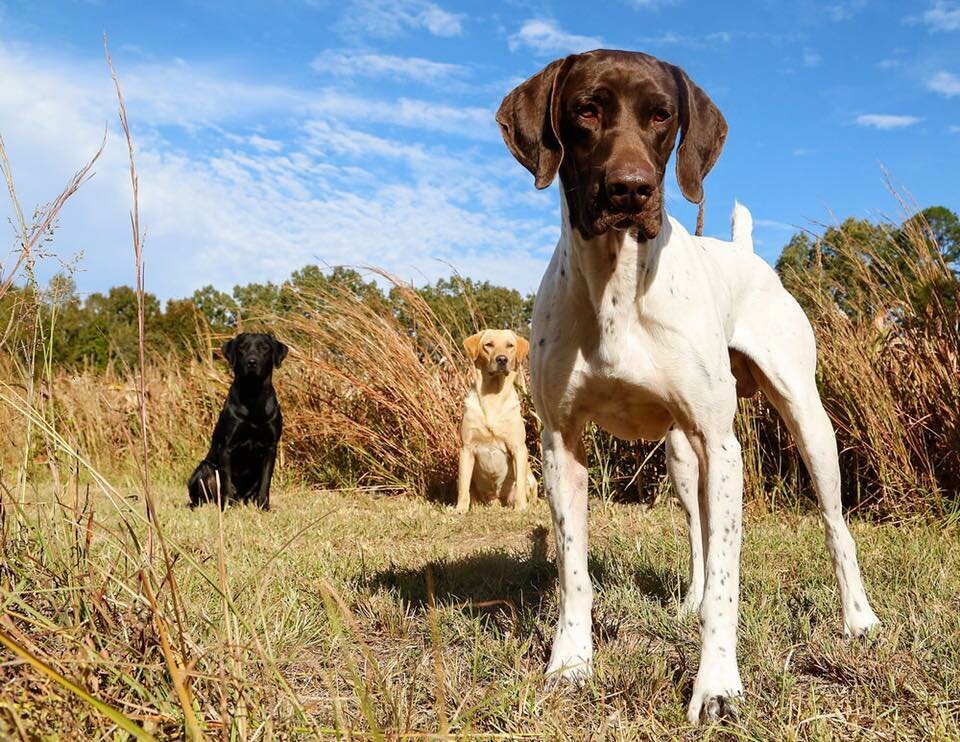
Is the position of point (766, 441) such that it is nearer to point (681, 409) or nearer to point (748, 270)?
point (748, 270)

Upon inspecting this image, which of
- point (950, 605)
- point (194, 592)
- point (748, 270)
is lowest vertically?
point (194, 592)

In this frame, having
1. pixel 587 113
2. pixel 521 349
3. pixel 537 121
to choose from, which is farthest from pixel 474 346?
pixel 587 113

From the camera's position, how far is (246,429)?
725 centimetres

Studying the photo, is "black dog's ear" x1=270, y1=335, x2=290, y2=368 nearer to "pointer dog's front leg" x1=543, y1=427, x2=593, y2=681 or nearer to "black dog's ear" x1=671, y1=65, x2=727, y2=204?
"pointer dog's front leg" x1=543, y1=427, x2=593, y2=681

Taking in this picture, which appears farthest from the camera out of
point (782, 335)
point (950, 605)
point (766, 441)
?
point (766, 441)

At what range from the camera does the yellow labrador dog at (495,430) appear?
666 cm

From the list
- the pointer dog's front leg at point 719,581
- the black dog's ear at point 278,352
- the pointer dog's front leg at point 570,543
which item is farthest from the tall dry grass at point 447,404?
the pointer dog's front leg at point 719,581

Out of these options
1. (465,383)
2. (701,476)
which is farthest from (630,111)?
(465,383)

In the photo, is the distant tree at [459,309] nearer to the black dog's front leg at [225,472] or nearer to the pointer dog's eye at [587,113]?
the black dog's front leg at [225,472]

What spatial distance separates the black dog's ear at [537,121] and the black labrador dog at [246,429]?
202 inches

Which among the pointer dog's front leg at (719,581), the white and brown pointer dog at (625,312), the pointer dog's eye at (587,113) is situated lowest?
the pointer dog's front leg at (719,581)

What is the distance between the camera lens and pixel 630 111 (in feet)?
7.96

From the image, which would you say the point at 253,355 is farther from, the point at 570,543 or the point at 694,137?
the point at 694,137

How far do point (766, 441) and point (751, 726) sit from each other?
420 centimetres
